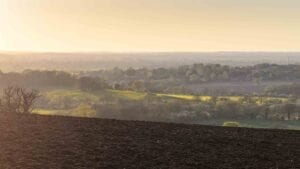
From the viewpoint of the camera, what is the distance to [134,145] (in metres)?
15.6

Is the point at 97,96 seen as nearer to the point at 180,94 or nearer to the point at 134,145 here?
the point at 180,94

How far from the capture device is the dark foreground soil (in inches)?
529

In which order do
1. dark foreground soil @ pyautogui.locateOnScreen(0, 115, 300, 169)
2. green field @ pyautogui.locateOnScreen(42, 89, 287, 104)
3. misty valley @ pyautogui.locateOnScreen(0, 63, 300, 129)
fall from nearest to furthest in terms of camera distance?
dark foreground soil @ pyautogui.locateOnScreen(0, 115, 300, 169) → misty valley @ pyautogui.locateOnScreen(0, 63, 300, 129) → green field @ pyautogui.locateOnScreen(42, 89, 287, 104)

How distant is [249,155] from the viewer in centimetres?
1489

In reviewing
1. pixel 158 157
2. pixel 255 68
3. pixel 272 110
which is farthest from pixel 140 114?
pixel 255 68

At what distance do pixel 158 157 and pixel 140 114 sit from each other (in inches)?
2555

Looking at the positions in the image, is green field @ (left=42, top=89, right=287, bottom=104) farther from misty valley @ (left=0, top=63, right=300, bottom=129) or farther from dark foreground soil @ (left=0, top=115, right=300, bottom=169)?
dark foreground soil @ (left=0, top=115, right=300, bottom=169)

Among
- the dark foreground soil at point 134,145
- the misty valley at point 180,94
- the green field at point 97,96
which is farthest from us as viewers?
the green field at point 97,96

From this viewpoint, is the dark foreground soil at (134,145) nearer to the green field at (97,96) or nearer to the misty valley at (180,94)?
the misty valley at (180,94)

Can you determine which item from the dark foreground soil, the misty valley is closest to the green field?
the misty valley

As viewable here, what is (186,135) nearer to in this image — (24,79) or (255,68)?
(24,79)

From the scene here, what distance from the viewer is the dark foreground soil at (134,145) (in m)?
13.4

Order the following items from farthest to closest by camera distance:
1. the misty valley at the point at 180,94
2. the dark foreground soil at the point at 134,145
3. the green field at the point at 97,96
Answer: the green field at the point at 97,96
the misty valley at the point at 180,94
the dark foreground soil at the point at 134,145

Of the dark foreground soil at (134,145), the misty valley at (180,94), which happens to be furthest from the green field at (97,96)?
the dark foreground soil at (134,145)
